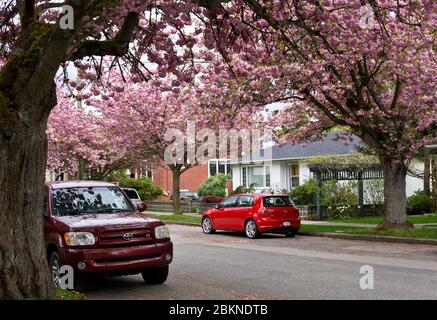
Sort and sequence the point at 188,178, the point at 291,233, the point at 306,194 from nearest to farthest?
the point at 291,233
the point at 306,194
the point at 188,178

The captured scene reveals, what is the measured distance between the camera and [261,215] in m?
19.5

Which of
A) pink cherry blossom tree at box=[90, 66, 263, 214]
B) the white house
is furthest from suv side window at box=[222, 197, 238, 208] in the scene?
the white house

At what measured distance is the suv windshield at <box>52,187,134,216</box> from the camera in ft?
33.3

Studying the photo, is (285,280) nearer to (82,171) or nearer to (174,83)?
(174,83)

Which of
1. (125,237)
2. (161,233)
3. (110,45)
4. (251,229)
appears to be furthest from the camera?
(251,229)

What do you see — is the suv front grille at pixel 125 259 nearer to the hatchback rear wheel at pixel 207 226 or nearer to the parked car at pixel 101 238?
the parked car at pixel 101 238

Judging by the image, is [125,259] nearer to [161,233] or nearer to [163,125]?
[161,233]

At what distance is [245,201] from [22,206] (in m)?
13.9

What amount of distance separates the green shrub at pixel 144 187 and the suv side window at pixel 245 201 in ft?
77.4

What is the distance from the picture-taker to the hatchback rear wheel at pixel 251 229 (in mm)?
19594

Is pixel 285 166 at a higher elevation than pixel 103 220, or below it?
higher

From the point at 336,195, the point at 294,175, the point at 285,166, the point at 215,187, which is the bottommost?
the point at 336,195

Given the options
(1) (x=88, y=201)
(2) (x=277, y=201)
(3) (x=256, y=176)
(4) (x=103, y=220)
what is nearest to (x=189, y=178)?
(3) (x=256, y=176)

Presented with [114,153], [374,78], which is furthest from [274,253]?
[114,153]
